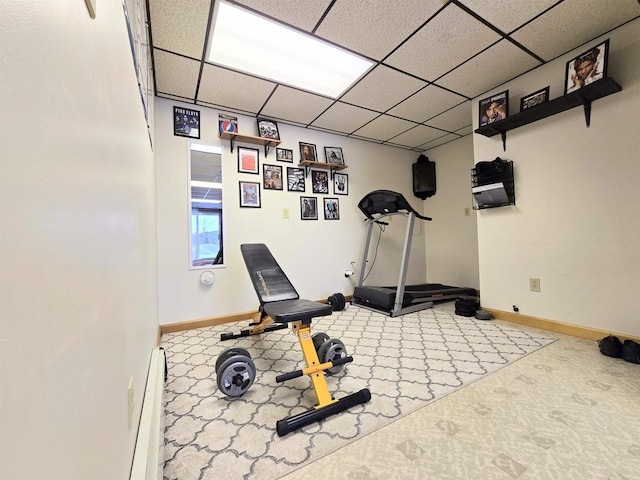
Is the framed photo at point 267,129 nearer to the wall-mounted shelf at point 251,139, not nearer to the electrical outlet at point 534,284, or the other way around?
the wall-mounted shelf at point 251,139

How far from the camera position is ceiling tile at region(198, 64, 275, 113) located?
2373 mm

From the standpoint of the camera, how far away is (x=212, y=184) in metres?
2.95

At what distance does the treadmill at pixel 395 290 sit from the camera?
3.11 metres

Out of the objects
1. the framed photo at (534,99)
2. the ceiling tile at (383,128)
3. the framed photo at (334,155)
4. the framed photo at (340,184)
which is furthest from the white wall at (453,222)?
the framed photo at (334,155)

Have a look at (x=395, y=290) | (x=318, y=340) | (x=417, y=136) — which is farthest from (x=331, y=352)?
(x=417, y=136)

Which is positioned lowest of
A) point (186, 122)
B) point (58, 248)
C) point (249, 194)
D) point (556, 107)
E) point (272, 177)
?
point (58, 248)

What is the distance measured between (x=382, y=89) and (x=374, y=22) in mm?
857

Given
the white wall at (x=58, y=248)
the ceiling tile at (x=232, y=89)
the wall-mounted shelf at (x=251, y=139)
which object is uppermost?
the ceiling tile at (x=232, y=89)

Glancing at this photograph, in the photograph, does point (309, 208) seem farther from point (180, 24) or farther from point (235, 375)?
point (235, 375)

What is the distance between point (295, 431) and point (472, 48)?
2.97m

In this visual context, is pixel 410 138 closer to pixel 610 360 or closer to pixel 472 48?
pixel 472 48

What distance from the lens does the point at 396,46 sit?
83.2 inches

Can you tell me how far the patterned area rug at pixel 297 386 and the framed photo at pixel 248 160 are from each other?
5.91ft

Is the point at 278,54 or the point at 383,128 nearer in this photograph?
the point at 278,54
